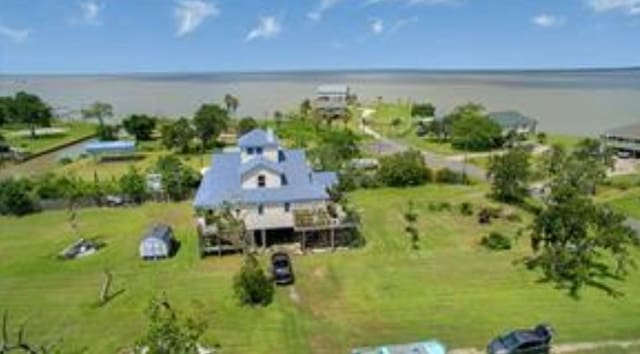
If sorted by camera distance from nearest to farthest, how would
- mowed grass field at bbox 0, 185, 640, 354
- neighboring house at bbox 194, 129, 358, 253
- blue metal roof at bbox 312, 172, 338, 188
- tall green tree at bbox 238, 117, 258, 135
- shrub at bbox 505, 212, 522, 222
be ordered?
1. mowed grass field at bbox 0, 185, 640, 354
2. neighboring house at bbox 194, 129, 358, 253
3. shrub at bbox 505, 212, 522, 222
4. blue metal roof at bbox 312, 172, 338, 188
5. tall green tree at bbox 238, 117, 258, 135

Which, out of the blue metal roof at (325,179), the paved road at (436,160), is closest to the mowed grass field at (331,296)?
the blue metal roof at (325,179)

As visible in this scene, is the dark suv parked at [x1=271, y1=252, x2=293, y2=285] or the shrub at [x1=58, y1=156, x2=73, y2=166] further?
the shrub at [x1=58, y1=156, x2=73, y2=166]

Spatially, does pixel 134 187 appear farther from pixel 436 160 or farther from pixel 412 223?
pixel 436 160

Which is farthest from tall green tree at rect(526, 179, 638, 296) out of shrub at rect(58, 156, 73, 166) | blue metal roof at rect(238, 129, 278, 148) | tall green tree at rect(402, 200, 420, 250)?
shrub at rect(58, 156, 73, 166)

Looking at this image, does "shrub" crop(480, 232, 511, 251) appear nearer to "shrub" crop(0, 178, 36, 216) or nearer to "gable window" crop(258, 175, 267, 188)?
"gable window" crop(258, 175, 267, 188)

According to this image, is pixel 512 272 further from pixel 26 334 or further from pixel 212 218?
pixel 26 334

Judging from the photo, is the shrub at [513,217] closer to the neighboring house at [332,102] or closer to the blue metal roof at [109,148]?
the blue metal roof at [109,148]

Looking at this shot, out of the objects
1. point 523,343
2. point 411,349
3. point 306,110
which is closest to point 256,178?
point 411,349
